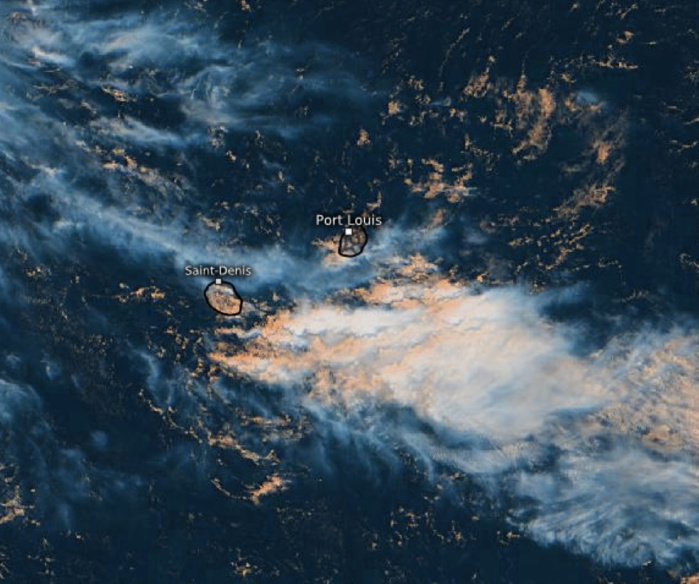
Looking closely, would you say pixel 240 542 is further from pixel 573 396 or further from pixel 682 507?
pixel 682 507

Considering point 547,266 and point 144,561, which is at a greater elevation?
point 547,266

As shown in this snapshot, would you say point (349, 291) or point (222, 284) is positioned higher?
point (349, 291)

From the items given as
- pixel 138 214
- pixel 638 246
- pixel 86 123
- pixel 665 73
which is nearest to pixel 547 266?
pixel 638 246

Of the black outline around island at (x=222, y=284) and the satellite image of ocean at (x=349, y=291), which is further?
the black outline around island at (x=222, y=284)

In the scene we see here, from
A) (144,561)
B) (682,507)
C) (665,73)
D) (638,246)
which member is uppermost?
(665,73)

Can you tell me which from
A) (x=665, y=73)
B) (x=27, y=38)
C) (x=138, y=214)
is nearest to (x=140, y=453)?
(x=138, y=214)

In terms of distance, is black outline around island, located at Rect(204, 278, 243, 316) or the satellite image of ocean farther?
black outline around island, located at Rect(204, 278, 243, 316)
